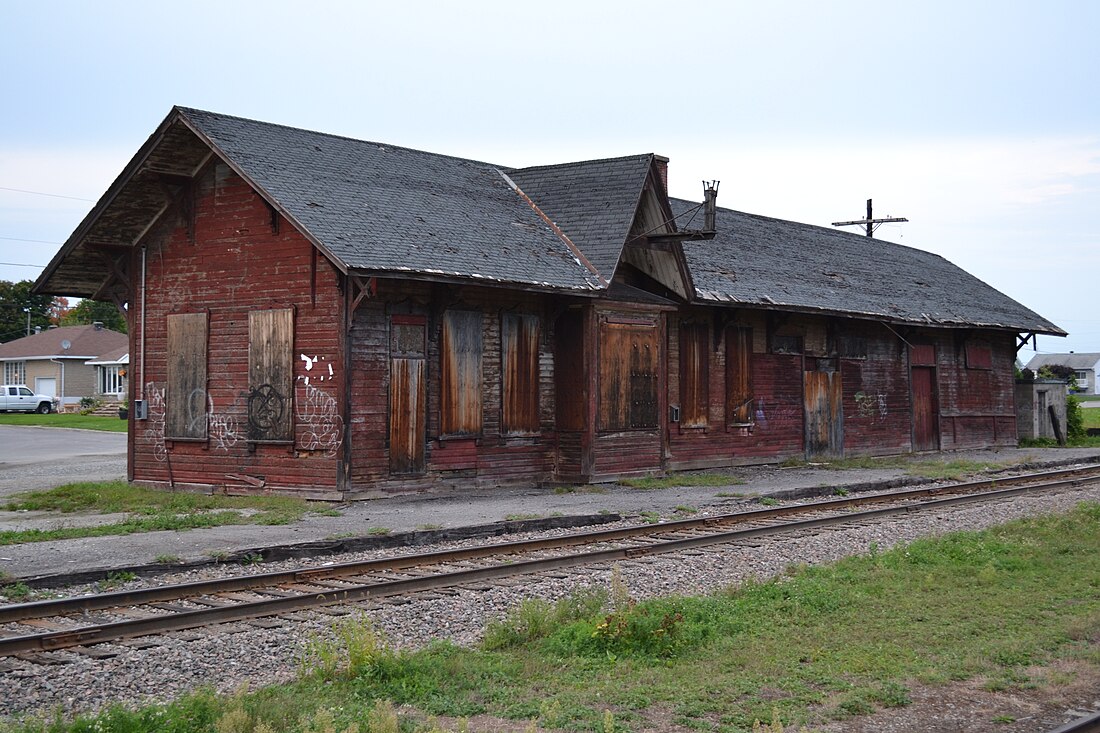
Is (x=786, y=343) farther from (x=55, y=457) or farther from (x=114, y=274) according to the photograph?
(x=55, y=457)

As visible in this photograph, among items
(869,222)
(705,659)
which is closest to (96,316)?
(869,222)

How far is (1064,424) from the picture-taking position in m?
35.9

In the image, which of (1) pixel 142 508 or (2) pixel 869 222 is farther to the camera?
(2) pixel 869 222

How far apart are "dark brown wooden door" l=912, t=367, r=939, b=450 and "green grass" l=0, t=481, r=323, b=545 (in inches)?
757

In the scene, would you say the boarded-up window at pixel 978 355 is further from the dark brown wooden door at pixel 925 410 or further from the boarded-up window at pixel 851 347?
the boarded-up window at pixel 851 347

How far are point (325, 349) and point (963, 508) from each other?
9947mm

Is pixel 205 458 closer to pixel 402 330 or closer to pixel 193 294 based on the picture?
pixel 193 294

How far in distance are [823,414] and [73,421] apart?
34.9m

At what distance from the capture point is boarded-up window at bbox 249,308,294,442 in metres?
18.1

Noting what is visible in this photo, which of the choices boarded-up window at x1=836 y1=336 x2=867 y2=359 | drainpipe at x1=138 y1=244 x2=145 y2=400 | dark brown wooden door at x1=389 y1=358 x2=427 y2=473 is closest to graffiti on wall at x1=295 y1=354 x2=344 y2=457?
dark brown wooden door at x1=389 y1=358 x2=427 y2=473

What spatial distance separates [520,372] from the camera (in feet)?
66.5

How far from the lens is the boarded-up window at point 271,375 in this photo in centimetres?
1814

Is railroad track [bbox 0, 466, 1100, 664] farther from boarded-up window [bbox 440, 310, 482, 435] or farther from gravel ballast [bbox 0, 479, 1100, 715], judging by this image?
boarded-up window [bbox 440, 310, 482, 435]

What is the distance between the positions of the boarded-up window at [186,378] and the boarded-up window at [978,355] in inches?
881
